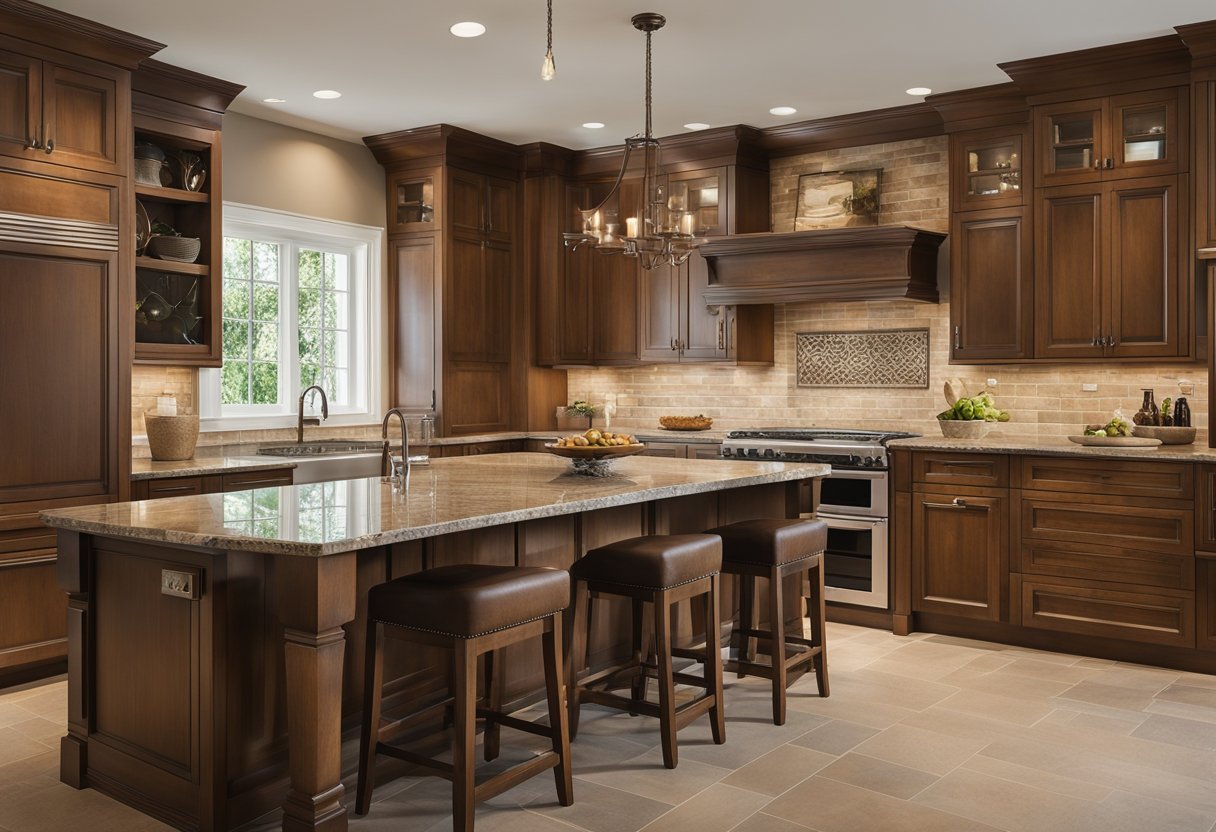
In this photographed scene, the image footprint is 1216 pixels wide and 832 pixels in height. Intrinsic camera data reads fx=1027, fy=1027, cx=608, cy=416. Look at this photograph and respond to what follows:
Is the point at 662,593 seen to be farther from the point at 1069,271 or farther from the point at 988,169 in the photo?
the point at 988,169

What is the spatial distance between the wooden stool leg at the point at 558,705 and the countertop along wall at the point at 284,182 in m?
3.45

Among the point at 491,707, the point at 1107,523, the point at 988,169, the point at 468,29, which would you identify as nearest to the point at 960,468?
the point at 1107,523

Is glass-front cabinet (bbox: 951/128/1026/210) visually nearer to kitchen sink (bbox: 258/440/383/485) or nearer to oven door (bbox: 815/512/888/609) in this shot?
oven door (bbox: 815/512/888/609)

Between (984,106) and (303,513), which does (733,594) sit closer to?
(303,513)

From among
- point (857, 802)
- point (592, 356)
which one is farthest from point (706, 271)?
point (857, 802)

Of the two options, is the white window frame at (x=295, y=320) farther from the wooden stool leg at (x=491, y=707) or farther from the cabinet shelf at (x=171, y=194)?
the wooden stool leg at (x=491, y=707)

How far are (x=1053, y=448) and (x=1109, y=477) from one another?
0.28 metres

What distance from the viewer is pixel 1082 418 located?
18.5 feet

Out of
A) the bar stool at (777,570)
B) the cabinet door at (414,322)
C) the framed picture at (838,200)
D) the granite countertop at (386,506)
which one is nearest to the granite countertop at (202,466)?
the granite countertop at (386,506)

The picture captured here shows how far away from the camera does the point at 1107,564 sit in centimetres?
485

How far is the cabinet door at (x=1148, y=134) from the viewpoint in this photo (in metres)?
5.03

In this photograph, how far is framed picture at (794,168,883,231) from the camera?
6285 mm

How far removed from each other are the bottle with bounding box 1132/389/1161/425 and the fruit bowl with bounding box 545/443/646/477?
9.20 ft

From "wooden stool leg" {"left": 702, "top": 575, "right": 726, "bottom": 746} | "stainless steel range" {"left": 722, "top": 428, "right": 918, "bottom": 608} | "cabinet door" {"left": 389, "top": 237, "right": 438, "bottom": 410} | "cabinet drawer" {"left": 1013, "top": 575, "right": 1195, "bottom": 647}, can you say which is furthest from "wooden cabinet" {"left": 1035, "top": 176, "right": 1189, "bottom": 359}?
"cabinet door" {"left": 389, "top": 237, "right": 438, "bottom": 410}
